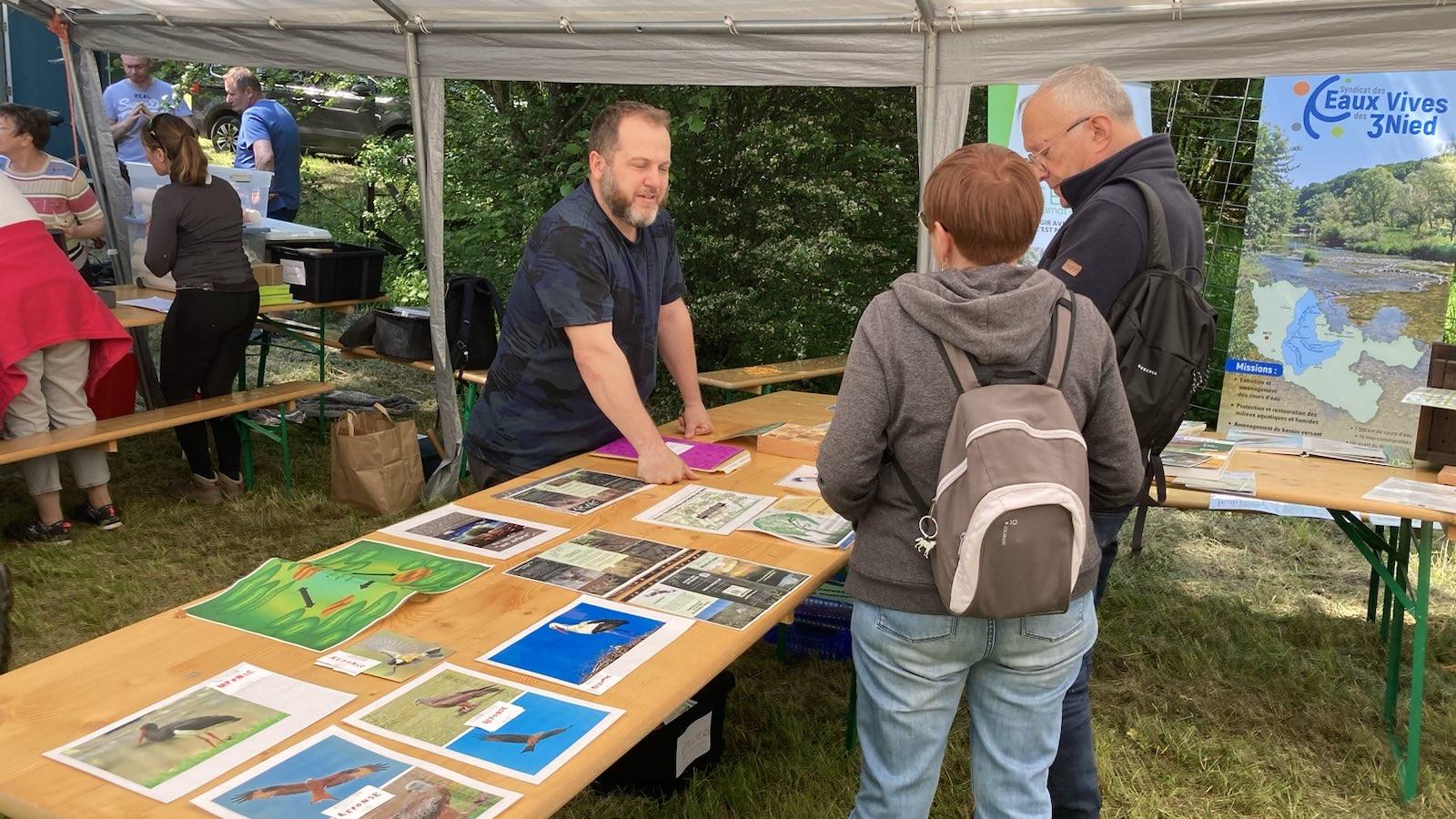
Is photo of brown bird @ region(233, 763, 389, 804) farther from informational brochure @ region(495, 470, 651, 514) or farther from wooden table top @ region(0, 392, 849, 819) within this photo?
informational brochure @ region(495, 470, 651, 514)

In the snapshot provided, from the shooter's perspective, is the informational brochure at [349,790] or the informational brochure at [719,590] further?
the informational brochure at [719,590]

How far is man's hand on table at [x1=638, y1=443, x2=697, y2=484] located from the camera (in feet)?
8.91

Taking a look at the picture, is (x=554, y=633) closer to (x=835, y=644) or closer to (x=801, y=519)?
(x=801, y=519)

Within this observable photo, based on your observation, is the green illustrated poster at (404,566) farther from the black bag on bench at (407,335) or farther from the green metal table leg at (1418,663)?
the black bag on bench at (407,335)

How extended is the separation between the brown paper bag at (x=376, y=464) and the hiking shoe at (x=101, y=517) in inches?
35.4

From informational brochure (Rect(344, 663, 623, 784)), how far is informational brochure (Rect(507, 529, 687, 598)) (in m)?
0.40

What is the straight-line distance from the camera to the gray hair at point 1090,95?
2.31 metres

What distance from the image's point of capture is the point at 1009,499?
1517 millimetres

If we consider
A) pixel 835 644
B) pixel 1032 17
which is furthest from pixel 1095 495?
pixel 1032 17

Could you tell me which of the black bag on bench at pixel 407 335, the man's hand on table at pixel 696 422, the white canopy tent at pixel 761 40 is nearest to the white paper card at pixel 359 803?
the man's hand on table at pixel 696 422

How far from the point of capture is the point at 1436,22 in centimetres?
338

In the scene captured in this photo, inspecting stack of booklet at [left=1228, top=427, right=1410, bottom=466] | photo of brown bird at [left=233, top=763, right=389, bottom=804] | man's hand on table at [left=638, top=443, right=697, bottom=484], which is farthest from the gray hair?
photo of brown bird at [left=233, top=763, right=389, bottom=804]

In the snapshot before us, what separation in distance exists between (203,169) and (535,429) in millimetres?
2904

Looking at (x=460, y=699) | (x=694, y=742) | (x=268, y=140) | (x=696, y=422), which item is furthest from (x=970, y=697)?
(x=268, y=140)
